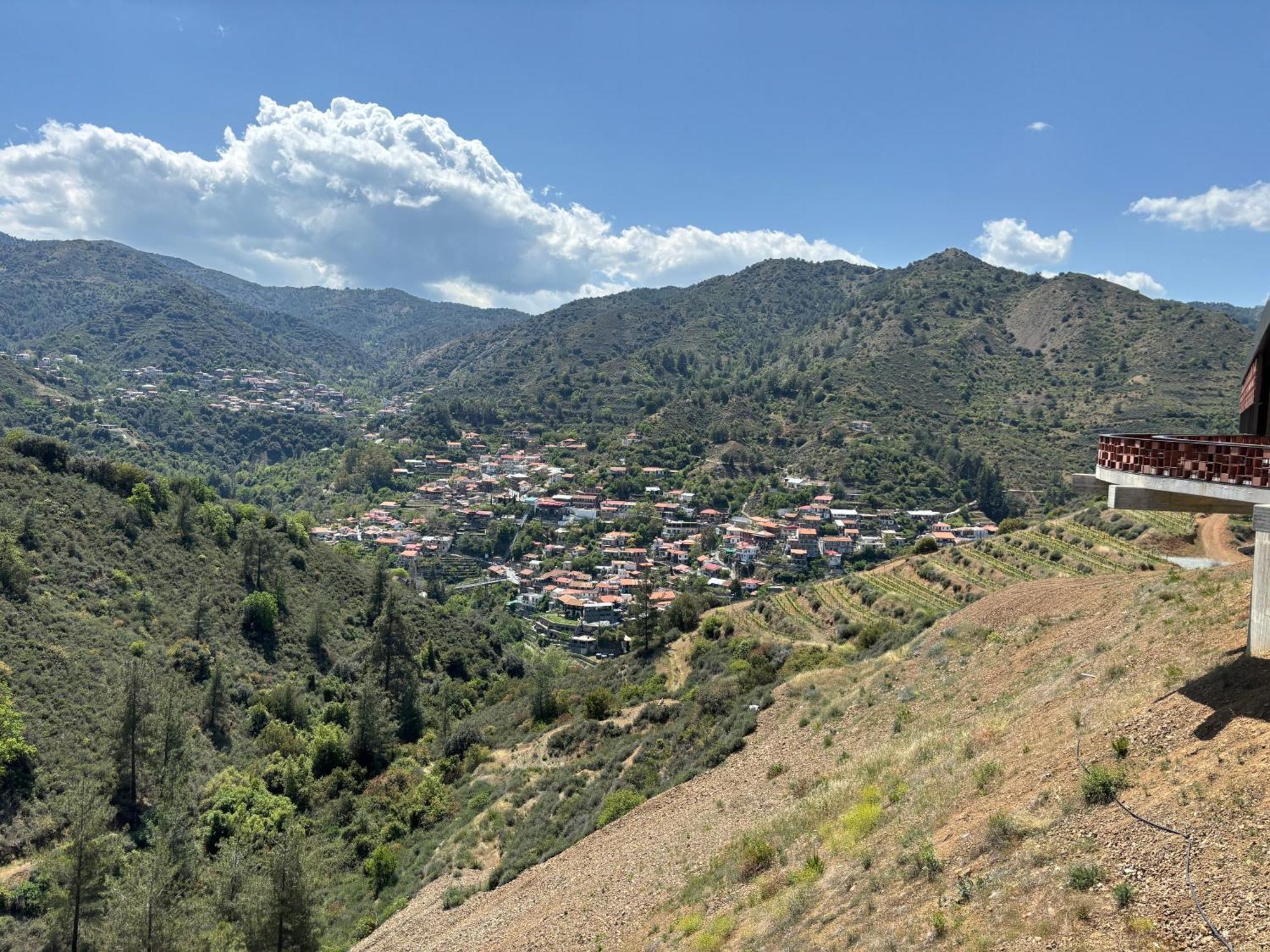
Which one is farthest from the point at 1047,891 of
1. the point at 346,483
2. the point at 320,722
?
the point at 346,483

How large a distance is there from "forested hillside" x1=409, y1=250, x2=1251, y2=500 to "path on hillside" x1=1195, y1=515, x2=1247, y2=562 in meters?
59.4

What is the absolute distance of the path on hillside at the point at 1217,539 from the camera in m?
24.3

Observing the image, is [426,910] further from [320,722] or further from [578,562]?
[578,562]

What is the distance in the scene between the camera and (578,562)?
82.5 m

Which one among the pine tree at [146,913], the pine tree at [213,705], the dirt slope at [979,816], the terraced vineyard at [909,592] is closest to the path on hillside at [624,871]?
the dirt slope at [979,816]

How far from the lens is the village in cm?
6800

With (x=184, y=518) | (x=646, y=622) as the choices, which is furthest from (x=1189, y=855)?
(x=184, y=518)

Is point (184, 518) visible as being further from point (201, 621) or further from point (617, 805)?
point (617, 805)

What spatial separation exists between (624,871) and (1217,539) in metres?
27.8

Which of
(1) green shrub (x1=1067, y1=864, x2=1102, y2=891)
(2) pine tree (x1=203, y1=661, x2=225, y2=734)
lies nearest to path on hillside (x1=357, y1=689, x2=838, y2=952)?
(1) green shrub (x1=1067, y1=864, x2=1102, y2=891)

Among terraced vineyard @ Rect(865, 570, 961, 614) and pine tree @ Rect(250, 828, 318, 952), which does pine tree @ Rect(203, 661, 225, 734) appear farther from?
terraced vineyard @ Rect(865, 570, 961, 614)

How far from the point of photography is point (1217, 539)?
26391mm

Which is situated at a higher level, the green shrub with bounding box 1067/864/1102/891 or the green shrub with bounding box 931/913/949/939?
the green shrub with bounding box 1067/864/1102/891

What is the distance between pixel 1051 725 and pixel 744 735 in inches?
343
